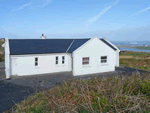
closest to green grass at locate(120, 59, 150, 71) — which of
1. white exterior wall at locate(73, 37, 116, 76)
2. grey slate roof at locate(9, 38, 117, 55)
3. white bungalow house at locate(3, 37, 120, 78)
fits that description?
white exterior wall at locate(73, 37, 116, 76)

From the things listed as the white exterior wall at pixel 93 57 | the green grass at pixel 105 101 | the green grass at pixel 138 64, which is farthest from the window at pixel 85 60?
the green grass at pixel 105 101

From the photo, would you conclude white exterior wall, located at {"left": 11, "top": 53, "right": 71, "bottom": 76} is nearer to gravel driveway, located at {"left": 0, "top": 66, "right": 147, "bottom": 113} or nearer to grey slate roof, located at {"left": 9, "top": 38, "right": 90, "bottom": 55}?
grey slate roof, located at {"left": 9, "top": 38, "right": 90, "bottom": 55}

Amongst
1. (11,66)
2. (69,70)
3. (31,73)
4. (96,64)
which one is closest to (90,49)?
(96,64)

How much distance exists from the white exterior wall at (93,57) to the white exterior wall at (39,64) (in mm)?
2241

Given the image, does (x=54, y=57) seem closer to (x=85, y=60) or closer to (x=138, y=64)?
(x=85, y=60)

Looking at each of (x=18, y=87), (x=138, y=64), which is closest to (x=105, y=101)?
(x=18, y=87)

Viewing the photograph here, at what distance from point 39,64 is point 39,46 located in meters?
2.52

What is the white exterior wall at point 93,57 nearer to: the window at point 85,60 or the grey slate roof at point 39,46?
the window at point 85,60

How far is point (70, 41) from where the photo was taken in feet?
72.9

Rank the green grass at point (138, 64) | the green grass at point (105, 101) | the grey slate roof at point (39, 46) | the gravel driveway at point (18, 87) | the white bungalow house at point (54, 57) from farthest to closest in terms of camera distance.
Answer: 1. the green grass at point (138, 64)
2. the grey slate roof at point (39, 46)
3. the white bungalow house at point (54, 57)
4. the gravel driveway at point (18, 87)
5. the green grass at point (105, 101)

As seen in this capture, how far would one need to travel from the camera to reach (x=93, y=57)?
18.7 metres

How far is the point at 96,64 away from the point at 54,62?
5402 mm

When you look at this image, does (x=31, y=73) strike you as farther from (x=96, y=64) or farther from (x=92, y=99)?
(x=92, y=99)

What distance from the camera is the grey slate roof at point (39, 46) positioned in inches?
699
